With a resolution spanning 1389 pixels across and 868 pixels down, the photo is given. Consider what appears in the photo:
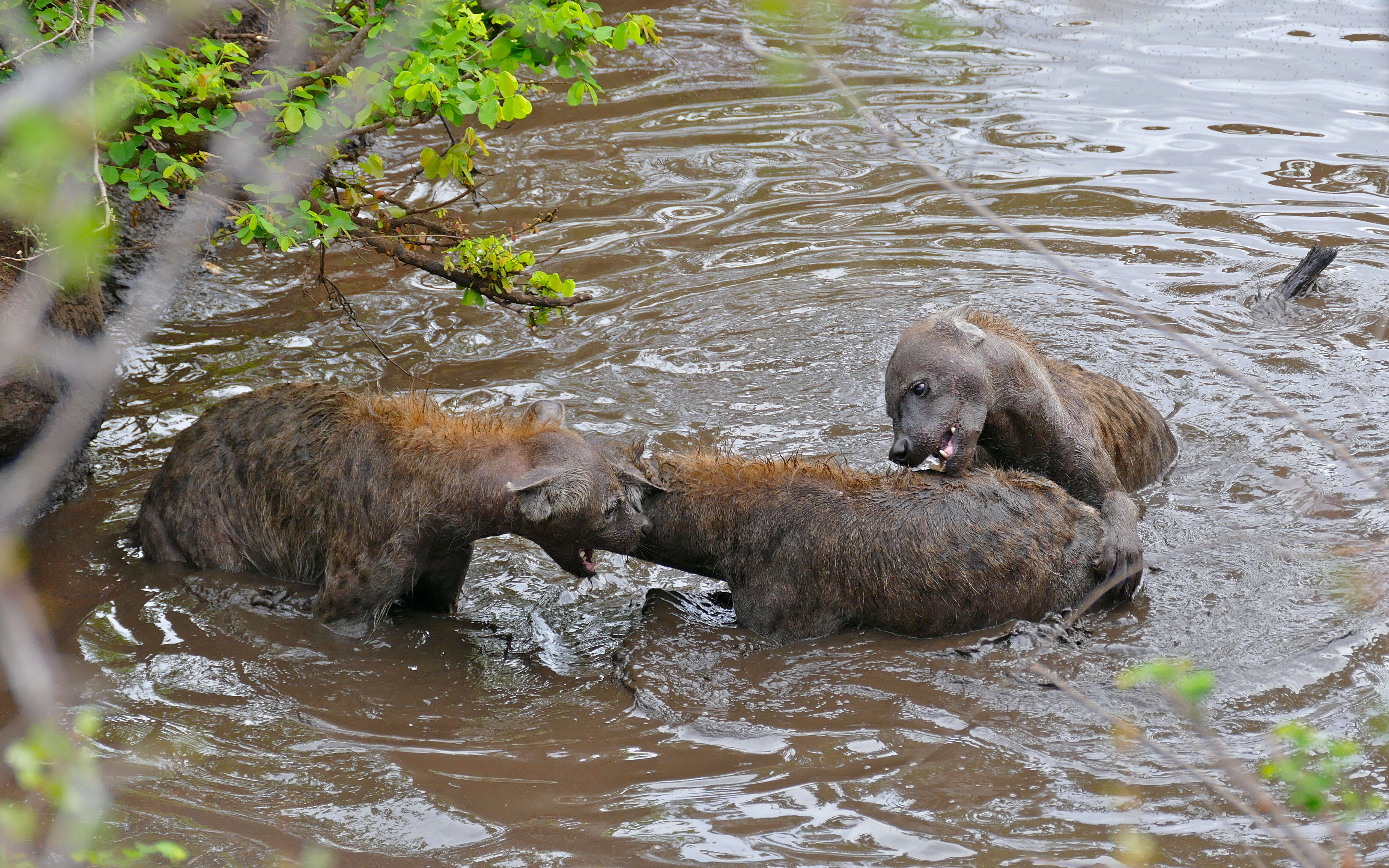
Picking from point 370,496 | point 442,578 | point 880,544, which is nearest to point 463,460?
point 370,496

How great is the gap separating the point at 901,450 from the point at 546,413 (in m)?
1.81

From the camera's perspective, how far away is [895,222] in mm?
11125

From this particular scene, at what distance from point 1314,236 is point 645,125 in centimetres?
670

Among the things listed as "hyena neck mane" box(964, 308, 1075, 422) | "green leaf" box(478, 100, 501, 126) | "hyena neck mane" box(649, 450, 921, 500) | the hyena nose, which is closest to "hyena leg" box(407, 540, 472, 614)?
"hyena neck mane" box(649, 450, 921, 500)

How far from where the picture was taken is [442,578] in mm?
6215

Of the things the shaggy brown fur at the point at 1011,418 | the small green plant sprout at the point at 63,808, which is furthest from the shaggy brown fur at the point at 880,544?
the small green plant sprout at the point at 63,808

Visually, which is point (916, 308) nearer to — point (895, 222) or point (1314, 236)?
point (895, 222)

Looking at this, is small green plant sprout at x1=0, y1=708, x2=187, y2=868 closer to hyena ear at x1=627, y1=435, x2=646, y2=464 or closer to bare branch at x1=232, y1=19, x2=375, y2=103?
hyena ear at x1=627, y1=435, x2=646, y2=464

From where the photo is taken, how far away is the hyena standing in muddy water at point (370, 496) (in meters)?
5.73

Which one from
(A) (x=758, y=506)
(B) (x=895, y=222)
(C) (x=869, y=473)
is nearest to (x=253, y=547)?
(A) (x=758, y=506)

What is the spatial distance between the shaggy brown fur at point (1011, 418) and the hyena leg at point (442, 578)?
2.27m

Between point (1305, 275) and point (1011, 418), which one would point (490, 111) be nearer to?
point (1011, 418)

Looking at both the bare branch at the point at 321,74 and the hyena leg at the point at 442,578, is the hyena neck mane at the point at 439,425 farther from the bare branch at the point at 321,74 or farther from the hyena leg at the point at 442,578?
the bare branch at the point at 321,74

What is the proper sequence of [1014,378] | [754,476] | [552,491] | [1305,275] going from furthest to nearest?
[1305,275], [1014,378], [754,476], [552,491]
